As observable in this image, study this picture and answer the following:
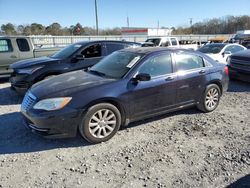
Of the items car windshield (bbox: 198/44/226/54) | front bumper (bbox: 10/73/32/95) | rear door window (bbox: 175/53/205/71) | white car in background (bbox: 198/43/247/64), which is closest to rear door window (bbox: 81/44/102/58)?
Answer: front bumper (bbox: 10/73/32/95)

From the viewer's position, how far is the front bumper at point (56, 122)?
12.7 feet

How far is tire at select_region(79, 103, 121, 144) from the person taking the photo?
4082mm

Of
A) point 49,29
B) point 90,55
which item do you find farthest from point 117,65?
point 49,29

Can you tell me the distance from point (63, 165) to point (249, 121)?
12.7 ft

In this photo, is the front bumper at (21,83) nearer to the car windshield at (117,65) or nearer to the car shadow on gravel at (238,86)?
the car windshield at (117,65)

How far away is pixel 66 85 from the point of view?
4309 mm

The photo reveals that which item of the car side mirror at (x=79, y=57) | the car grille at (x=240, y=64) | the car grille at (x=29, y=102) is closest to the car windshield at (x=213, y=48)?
the car grille at (x=240, y=64)

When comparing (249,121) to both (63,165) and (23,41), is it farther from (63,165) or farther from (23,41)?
(23,41)

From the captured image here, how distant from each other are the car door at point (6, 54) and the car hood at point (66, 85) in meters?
5.33

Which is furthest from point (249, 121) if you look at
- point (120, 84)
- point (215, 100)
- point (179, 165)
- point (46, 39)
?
point (46, 39)

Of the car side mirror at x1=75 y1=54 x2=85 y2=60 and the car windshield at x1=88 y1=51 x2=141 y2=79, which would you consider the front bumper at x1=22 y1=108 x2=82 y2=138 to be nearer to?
the car windshield at x1=88 y1=51 x2=141 y2=79

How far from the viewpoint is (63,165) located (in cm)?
358

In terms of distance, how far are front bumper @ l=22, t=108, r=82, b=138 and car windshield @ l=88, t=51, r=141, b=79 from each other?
1.12 m

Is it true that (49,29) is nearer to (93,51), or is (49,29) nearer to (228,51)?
(228,51)
